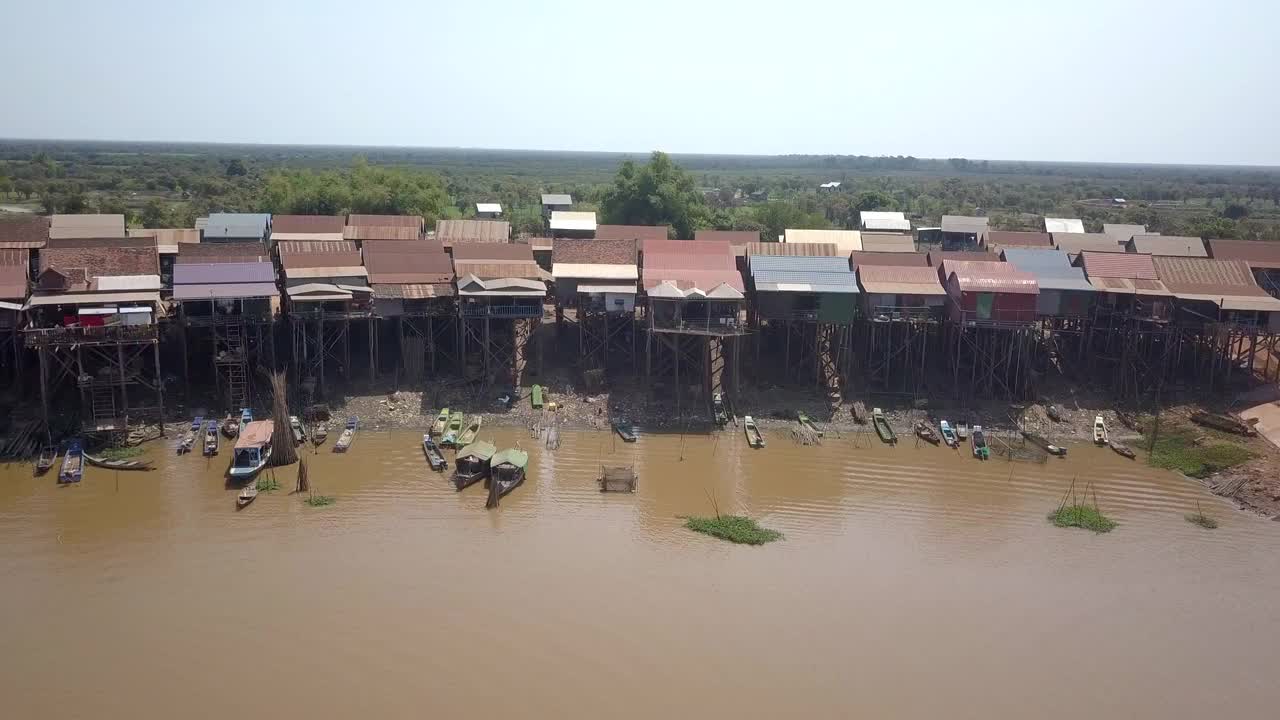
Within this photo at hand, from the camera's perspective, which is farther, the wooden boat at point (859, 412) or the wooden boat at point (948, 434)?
the wooden boat at point (859, 412)

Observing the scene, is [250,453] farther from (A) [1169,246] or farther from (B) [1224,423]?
(A) [1169,246]

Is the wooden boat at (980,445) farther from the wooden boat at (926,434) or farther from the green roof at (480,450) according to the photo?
the green roof at (480,450)

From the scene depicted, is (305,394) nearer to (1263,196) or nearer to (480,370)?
(480,370)

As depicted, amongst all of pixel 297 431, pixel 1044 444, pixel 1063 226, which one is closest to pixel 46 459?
pixel 297 431

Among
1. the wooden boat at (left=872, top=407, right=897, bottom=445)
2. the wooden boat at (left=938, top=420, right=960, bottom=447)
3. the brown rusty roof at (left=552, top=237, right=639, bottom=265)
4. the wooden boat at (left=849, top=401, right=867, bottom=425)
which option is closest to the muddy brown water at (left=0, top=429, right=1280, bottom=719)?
the wooden boat at (left=938, top=420, right=960, bottom=447)

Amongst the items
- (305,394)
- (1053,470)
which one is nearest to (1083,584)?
(1053,470)

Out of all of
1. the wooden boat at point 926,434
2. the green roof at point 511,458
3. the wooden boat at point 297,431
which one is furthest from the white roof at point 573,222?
the green roof at point 511,458

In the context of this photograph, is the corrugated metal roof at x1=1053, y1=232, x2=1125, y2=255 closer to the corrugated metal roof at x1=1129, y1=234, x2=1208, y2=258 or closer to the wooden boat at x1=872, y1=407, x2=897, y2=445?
the corrugated metal roof at x1=1129, y1=234, x2=1208, y2=258
